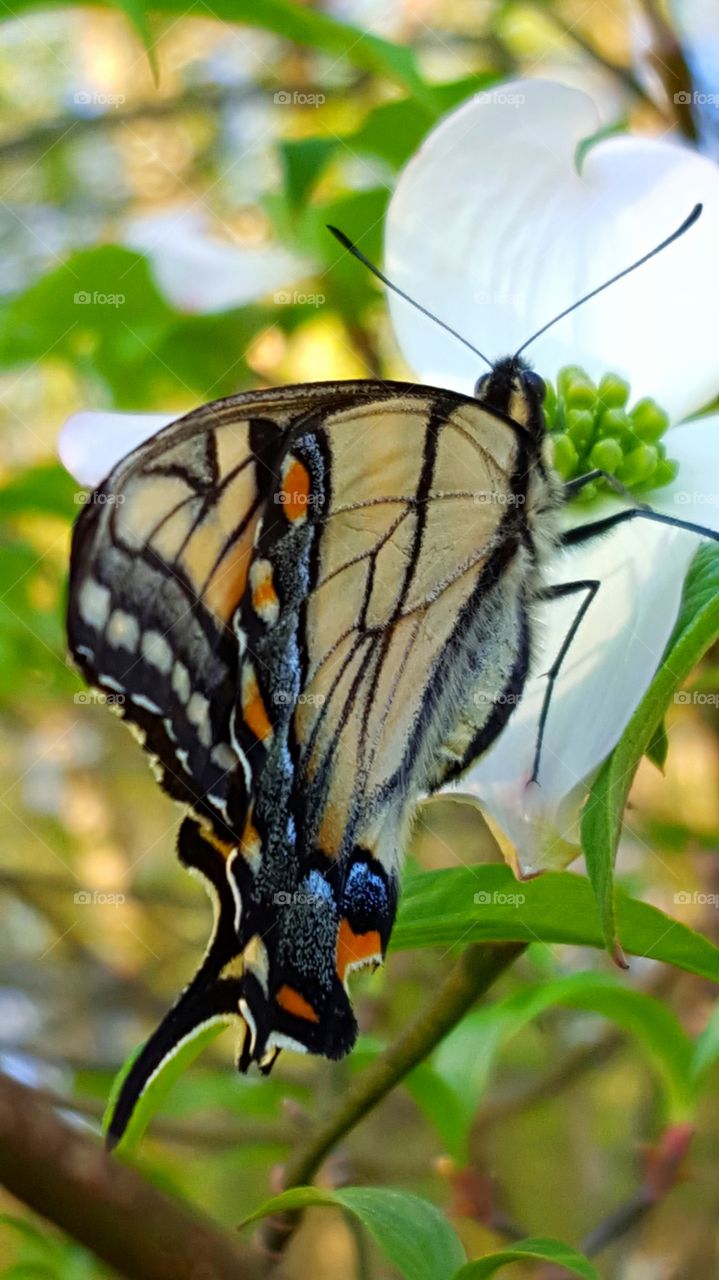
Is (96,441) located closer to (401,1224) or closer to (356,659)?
(356,659)

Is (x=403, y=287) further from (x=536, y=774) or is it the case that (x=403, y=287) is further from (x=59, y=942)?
(x=59, y=942)

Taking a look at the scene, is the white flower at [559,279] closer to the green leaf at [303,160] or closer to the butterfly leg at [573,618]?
the butterfly leg at [573,618]

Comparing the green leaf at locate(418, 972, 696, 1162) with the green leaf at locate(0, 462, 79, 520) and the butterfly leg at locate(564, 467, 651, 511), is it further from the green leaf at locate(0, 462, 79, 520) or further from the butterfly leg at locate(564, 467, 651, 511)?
the green leaf at locate(0, 462, 79, 520)

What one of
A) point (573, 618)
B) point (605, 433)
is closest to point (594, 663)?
point (573, 618)

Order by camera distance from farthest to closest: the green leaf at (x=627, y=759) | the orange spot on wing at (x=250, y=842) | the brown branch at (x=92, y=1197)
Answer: the orange spot on wing at (x=250, y=842) → the green leaf at (x=627, y=759) → the brown branch at (x=92, y=1197)

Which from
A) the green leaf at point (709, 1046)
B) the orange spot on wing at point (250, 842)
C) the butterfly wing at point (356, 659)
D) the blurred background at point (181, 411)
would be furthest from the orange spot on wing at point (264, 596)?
the green leaf at point (709, 1046)
